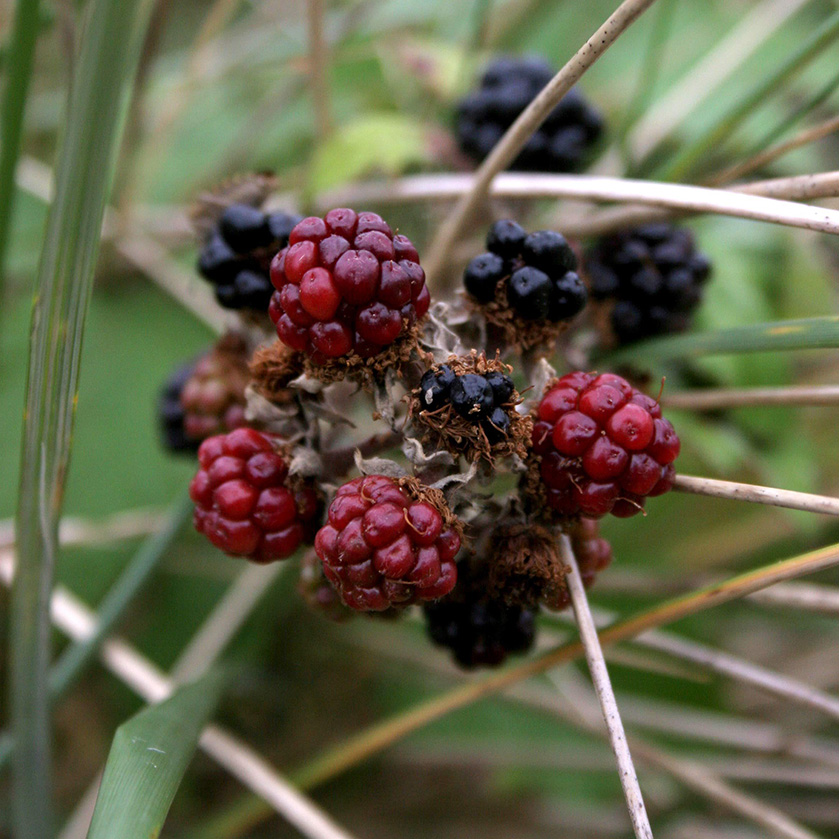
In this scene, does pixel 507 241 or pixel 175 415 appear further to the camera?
pixel 175 415

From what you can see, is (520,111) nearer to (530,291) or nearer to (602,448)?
(530,291)

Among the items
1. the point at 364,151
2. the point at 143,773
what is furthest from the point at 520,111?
the point at 143,773

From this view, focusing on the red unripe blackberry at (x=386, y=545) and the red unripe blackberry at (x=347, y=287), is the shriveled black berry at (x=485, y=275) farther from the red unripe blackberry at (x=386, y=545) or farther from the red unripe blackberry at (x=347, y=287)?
the red unripe blackberry at (x=386, y=545)

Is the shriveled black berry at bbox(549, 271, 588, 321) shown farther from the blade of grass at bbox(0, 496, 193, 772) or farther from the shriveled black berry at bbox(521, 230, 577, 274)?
the blade of grass at bbox(0, 496, 193, 772)

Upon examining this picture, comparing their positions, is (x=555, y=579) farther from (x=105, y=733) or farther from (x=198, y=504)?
(x=105, y=733)

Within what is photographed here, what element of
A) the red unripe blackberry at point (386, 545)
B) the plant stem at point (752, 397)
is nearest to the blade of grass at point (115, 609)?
the red unripe blackberry at point (386, 545)

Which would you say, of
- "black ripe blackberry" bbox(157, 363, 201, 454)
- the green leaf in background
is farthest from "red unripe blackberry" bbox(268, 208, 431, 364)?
the green leaf in background

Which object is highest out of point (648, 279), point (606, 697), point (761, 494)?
point (648, 279)
